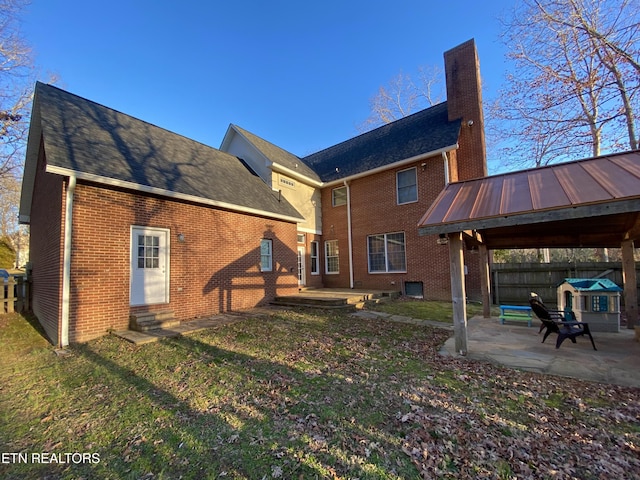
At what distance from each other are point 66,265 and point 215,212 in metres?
4.03

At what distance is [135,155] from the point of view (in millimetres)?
8672

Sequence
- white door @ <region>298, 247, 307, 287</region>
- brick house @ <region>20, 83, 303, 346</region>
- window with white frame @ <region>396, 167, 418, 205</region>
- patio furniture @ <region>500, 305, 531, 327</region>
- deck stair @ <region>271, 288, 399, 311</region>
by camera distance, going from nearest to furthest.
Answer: brick house @ <region>20, 83, 303, 346</region>
patio furniture @ <region>500, 305, 531, 327</region>
deck stair @ <region>271, 288, 399, 311</region>
window with white frame @ <region>396, 167, 418, 205</region>
white door @ <region>298, 247, 307, 287</region>

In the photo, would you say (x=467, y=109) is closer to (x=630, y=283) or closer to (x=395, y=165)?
(x=395, y=165)

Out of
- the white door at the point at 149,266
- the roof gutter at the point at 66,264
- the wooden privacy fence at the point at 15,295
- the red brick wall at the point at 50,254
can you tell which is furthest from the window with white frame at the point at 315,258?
the wooden privacy fence at the point at 15,295

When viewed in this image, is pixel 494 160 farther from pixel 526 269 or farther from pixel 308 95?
pixel 308 95

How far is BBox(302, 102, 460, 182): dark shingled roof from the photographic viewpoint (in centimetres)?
1280

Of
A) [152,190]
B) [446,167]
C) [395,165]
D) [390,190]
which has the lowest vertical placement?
[152,190]

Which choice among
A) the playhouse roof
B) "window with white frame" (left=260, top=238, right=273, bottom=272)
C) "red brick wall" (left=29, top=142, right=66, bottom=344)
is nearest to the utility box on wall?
the playhouse roof

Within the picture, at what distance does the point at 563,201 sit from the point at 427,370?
3.14 metres

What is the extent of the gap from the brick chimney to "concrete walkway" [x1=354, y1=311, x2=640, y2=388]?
794 cm

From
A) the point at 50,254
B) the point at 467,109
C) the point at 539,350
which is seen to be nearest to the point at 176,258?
the point at 50,254

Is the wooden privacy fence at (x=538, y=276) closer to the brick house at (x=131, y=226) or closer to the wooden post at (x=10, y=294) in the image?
the brick house at (x=131, y=226)

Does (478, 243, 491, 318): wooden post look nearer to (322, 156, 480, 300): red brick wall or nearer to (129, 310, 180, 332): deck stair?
(322, 156, 480, 300): red brick wall

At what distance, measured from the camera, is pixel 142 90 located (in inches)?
521
